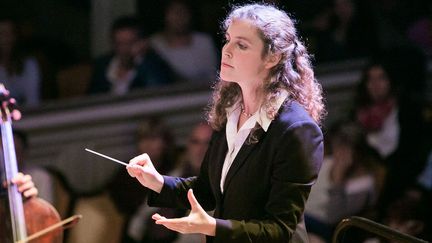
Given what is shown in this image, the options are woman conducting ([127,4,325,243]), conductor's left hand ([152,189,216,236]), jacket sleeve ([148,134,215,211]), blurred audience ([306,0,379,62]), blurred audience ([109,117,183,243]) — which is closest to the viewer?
conductor's left hand ([152,189,216,236])

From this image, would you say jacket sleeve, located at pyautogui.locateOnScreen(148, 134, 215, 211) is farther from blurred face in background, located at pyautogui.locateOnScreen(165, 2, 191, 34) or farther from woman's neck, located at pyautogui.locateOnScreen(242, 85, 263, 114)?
blurred face in background, located at pyautogui.locateOnScreen(165, 2, 191, 34)

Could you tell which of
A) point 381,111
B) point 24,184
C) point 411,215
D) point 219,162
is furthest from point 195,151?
point 219,162

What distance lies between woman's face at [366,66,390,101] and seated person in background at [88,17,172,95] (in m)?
1.22

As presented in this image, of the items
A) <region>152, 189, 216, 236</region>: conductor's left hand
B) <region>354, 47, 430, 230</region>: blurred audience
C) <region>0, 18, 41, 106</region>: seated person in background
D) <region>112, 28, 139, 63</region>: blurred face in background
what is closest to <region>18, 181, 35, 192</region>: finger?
<region>152, 189, 216, 236</region>: conductor's left hand

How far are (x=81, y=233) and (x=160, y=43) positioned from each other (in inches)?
47.4

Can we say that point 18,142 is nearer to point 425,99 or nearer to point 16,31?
point 16,31

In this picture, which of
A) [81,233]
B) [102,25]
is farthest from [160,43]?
[81,233]

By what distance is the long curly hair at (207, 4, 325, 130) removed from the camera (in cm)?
267

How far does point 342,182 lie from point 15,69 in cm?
194

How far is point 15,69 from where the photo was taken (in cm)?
535

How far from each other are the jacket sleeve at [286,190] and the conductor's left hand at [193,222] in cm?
3

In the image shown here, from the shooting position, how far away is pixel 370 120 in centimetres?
541

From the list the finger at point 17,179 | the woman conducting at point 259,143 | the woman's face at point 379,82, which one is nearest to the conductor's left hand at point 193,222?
→ the woman conducting at point 259,143

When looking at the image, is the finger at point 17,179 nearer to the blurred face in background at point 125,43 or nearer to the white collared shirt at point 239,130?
the white collared shirt at point 239,130
